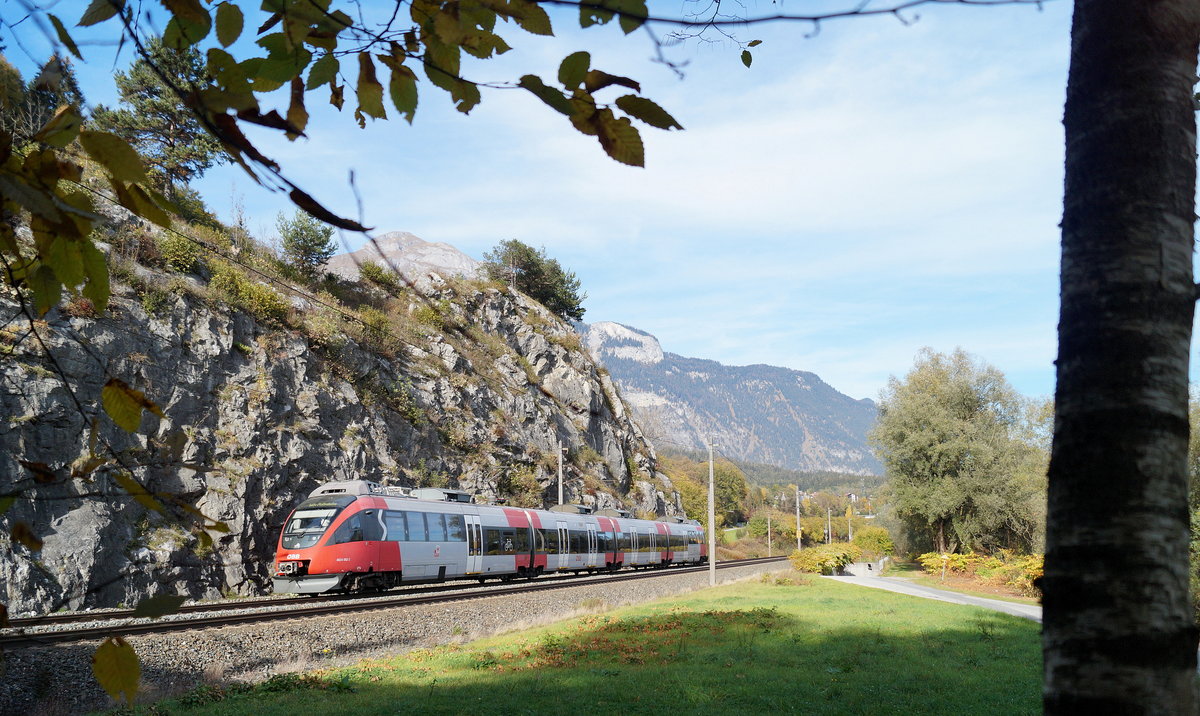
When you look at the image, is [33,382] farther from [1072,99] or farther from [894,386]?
[894,386]

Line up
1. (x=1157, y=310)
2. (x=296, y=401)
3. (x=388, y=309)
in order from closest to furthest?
(x=1157, y=310)
(x=296, y=401)
(x=388, y=309)

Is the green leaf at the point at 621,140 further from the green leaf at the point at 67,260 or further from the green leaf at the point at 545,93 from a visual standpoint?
the green leaf at the point at 67,260

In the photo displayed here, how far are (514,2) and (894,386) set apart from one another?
4871 cm

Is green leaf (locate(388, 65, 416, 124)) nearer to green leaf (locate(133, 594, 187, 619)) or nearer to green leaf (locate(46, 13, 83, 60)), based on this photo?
green leaf (locate(46, 13, 83, 60))

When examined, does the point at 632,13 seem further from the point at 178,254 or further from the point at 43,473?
the point at 178,254

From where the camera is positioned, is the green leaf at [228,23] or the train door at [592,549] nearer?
the green leaf at [228,23]

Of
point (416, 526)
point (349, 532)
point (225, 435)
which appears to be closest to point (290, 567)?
point (349, 532)

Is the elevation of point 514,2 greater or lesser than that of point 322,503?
greater

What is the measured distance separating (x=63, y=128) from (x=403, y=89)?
0.86 m

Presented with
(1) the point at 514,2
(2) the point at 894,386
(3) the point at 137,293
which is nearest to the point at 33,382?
(3) the point at 137,293

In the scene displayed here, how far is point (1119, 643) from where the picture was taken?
162cm

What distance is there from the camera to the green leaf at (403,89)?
2.18 meters

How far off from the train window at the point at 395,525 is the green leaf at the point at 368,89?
72.2 ft

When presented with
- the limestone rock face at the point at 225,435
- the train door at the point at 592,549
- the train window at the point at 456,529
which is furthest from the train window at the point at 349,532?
→ the train door at the point at 592,549
